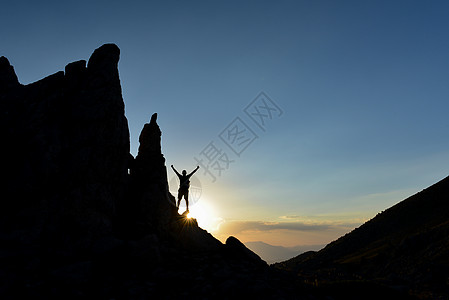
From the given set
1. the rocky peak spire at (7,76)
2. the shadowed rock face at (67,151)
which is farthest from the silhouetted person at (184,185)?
the rocky peak spire at (7,76)

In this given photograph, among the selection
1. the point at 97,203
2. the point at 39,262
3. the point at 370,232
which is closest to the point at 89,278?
the point at 39,262

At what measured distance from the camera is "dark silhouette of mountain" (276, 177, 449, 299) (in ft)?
190

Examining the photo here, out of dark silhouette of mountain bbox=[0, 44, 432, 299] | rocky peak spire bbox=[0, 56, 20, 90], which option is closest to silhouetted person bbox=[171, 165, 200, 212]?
dark silhouette of mountain bbox=[0, 44, 432, 299]

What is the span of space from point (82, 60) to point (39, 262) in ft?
65.3

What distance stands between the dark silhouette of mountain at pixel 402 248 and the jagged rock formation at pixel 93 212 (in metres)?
17.0

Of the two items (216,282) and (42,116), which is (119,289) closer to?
(216,282)

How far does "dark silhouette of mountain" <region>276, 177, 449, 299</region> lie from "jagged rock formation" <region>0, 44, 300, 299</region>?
17045 millimetres

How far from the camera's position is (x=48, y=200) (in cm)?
2125

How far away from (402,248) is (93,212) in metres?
92.1

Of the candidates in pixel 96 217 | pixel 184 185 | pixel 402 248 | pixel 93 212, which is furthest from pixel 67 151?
pixel 402 248

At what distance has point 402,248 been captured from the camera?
280 ft

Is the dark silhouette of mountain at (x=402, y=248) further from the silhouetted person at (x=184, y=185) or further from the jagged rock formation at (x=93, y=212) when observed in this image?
the silhouetted person at (x=184, y=185)

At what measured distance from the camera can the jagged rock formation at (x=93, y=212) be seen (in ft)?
55.4

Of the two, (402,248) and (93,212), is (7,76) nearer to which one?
(93,212)
